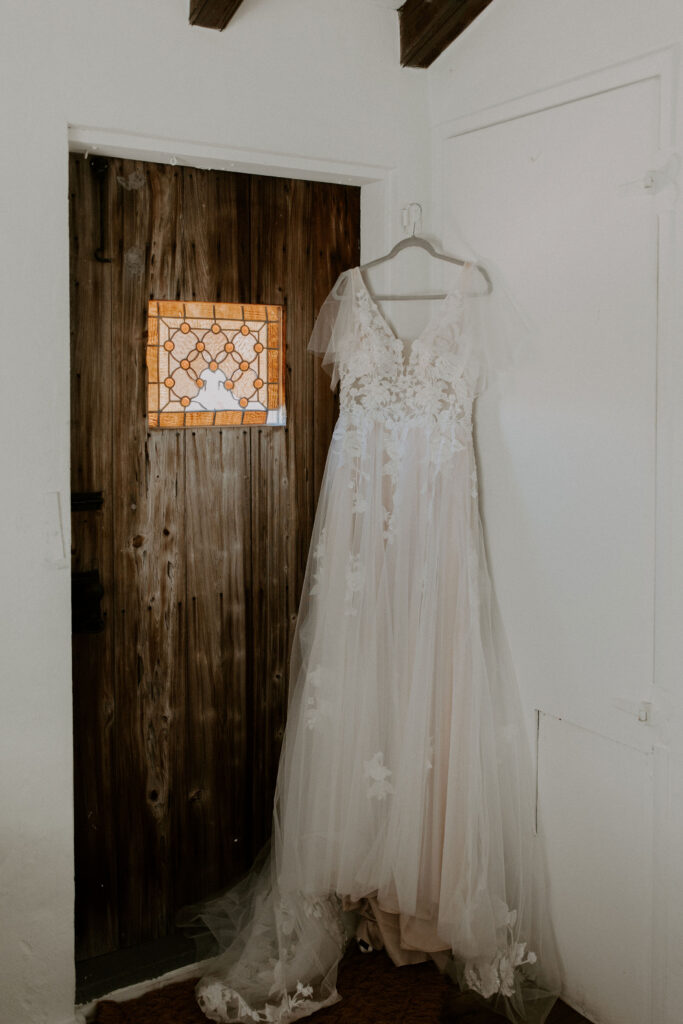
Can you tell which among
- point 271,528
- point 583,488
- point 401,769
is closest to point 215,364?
point 271,528

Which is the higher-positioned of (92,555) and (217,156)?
(217,156)

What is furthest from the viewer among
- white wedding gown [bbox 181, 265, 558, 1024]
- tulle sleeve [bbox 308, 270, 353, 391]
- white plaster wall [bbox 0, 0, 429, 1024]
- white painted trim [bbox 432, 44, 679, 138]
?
tulle sleeve [bbox 308, 270, 353, 391]

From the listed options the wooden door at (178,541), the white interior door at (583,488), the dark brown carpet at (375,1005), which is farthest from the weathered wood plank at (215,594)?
the white interior door at (583,488)

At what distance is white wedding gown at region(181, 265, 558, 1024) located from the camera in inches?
83.4

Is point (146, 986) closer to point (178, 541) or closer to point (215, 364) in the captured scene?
point (178, 541)

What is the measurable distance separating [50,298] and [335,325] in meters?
0.74

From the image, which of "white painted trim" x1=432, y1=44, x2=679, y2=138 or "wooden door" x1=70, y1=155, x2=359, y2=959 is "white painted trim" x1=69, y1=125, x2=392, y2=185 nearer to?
"wooden door" x1=70, y1=155, x2=359, y2=959

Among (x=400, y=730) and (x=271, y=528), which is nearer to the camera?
(x=400, y=730)

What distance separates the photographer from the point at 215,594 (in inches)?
94.4

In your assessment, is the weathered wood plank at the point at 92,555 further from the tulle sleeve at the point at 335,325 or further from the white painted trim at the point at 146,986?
the tulle sleeve at the point at 335,325

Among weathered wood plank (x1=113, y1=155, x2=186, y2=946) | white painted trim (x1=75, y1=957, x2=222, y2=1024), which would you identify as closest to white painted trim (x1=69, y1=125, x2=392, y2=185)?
weathered wood plank (x1=113, y1=155, x2=186, y2=946)

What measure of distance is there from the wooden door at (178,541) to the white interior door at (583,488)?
1.73 ft

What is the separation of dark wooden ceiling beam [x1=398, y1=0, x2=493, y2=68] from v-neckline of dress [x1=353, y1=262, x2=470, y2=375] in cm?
55

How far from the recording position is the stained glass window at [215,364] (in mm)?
2271
